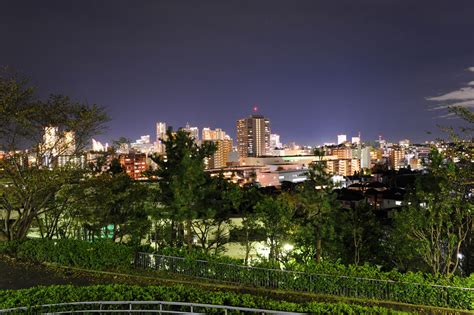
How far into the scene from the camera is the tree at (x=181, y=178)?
15.1 meters

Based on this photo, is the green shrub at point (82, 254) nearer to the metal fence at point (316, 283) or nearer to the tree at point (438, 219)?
the metal fence at point (316, 283)

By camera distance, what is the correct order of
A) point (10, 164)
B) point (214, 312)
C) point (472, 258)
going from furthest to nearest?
point (472, 258)
point (10, 164)
point (214, 312)

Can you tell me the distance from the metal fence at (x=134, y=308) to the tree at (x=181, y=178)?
5.90 metres

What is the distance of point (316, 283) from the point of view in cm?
1220

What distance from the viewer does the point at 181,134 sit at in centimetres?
1695

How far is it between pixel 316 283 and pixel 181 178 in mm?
6370

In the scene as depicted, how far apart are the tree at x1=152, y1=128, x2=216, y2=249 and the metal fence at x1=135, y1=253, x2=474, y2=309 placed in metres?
2.13

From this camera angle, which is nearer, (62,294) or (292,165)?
(62,294)

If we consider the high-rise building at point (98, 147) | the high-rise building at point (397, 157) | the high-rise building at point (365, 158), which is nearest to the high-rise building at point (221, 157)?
the high-rise building at point (365, 158)

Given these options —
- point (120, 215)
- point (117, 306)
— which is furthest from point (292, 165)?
point (117, 306)

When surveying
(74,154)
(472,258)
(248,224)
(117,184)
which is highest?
(74,154)

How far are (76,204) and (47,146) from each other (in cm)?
296

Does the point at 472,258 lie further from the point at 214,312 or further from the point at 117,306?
the point at 117,306

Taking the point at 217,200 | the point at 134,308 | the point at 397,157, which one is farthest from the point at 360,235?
the point at 397,157
